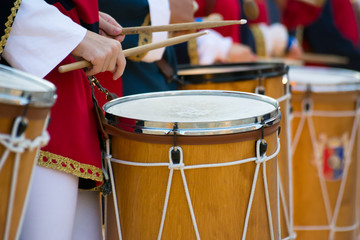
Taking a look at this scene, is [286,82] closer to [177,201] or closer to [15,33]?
[177,201]

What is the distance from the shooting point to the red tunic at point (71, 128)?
1.24 meters

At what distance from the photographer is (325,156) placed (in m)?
2.39

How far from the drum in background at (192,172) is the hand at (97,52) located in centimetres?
13

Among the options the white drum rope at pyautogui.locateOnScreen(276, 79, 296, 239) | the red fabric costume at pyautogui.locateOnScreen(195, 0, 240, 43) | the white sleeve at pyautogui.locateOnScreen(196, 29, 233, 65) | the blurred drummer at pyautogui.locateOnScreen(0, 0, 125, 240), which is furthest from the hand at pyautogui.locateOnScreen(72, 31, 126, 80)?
the red fabric costume at pyautogui.locateOnScreen(195, 0, 240, 43)

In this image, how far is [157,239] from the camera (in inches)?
50.6

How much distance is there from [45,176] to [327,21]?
13.9 feet

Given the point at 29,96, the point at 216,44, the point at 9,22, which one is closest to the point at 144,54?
the point at 9,22

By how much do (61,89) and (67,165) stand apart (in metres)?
0.18

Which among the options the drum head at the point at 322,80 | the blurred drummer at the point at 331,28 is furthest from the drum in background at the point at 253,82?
the blurred drummer at the point at 331,28

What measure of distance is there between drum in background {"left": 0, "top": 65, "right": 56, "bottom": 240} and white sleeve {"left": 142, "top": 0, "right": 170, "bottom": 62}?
29.0 inches

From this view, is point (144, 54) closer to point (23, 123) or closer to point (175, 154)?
point (175, 154)

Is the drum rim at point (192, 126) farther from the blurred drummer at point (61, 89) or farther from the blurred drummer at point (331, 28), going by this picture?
the blurred drummer at point (331, 28)

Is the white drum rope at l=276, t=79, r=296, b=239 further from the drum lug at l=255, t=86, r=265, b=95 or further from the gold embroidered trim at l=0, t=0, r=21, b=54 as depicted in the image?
A: the gold embroidered trim at l=0, t=0, r=21, b=54

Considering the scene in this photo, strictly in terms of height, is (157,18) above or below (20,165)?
above
